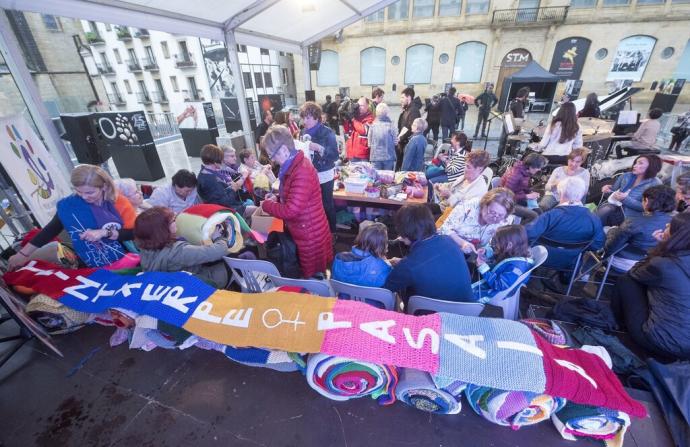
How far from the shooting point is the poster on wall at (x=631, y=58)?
17.0 m

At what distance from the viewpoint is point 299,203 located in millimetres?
2322

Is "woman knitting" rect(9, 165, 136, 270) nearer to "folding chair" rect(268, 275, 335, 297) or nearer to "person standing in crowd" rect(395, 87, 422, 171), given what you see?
"folding chair" rect(268, 275, 335, 297)

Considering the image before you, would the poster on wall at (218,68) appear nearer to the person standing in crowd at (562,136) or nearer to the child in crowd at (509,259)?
the person standing in crowd at (562,136)

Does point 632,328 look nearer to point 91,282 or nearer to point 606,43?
point 91,282

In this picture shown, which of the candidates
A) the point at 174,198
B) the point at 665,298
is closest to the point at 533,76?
the point at 665,298

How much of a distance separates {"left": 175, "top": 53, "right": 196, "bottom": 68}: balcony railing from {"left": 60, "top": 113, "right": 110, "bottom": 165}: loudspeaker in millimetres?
21561

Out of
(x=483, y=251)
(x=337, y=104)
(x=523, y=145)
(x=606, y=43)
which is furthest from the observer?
(x=606, y=43)

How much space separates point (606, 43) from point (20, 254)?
2658cm

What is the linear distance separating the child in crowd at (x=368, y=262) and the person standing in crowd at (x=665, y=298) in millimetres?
1849

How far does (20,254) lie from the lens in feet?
7.53

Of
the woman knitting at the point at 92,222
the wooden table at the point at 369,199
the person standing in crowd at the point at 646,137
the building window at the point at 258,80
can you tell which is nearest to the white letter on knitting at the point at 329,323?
the woman knitting at the point at 92,222

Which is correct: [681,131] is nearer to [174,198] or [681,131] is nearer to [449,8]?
[174,198]

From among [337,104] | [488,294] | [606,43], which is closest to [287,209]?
[488,294]

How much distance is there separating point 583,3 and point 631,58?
454 centimetres
